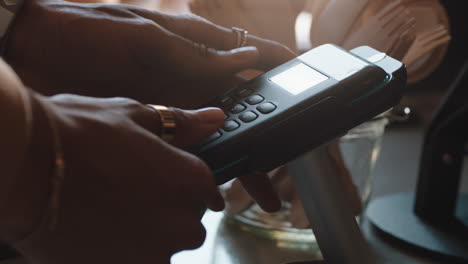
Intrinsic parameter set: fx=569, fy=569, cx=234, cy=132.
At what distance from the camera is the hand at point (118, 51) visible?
461mm

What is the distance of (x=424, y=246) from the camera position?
1.69ft

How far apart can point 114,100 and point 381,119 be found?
0.33 metres

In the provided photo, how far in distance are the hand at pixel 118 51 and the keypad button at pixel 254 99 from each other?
0.25 ft

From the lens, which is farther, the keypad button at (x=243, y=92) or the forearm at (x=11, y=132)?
the keypad button at (x=243, y=92)

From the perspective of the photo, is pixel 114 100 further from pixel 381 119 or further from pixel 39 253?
pixel 381 119

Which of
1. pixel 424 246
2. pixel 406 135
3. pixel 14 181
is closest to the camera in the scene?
pixel 14 181

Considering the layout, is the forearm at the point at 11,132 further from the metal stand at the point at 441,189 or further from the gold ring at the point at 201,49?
the metal stand at the point at 441,189

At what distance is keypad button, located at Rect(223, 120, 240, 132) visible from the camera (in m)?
0.35

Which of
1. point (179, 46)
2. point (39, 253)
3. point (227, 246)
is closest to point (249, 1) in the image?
point (179, 46)

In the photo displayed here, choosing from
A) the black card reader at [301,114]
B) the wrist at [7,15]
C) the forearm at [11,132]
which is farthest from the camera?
the wrist at [7,15]

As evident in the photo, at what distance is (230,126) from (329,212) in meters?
0.10

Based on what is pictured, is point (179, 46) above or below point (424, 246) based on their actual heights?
above

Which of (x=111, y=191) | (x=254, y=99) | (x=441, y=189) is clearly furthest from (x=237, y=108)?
(x=441, y=189)

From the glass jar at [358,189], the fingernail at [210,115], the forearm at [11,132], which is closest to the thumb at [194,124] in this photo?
the fingernail at [210,115]
